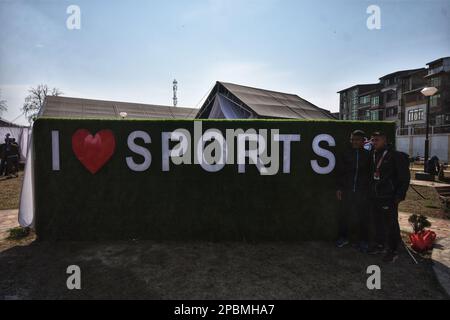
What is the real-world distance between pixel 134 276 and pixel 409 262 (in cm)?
471

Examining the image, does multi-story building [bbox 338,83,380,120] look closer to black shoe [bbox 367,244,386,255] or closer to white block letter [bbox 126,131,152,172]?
black shoe [bbox 367,244,386,255]

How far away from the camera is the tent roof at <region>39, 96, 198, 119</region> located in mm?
24031

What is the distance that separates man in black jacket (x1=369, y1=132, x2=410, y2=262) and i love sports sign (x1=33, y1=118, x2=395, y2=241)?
2.78 ft

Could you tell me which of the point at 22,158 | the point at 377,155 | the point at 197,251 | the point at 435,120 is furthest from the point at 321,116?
the point at 435,120

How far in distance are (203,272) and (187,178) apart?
204 cm

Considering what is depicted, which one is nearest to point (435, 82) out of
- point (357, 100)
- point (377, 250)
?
point (357, 100)

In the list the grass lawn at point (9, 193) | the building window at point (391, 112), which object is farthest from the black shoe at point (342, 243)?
the building window at point (391, 112)

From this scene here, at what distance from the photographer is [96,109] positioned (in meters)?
27.0

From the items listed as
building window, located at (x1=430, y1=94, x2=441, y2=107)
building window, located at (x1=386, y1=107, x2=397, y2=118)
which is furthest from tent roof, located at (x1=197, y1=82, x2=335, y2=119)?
building window, located at (x1=386, y1=107, x2=397, y2=118)

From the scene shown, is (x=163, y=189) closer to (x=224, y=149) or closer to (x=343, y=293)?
(x=224, y=149)

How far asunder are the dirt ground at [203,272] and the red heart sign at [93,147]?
172 centimetres

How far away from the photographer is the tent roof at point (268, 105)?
17.4 metres

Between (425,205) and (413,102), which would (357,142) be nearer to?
(425,205)

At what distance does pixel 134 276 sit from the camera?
4008 mm
